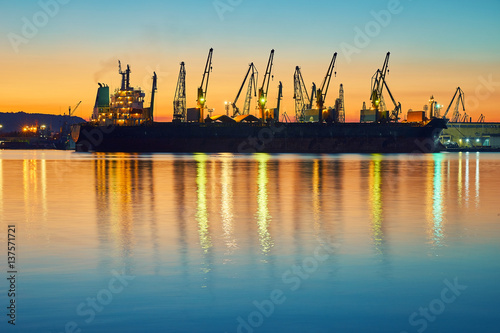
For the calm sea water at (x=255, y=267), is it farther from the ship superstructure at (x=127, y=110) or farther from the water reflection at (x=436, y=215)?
the ship superstructure at (x=127, y=110)

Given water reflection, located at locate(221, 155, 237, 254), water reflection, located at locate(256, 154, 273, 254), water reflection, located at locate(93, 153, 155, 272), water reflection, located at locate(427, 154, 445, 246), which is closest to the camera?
water reflection, located at locate(93, 153, 155, 272)

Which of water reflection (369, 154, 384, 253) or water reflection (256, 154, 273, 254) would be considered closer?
water reflection (256, 154, 273, 254)

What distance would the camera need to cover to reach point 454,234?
17.3m

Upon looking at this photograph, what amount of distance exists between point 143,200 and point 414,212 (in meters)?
11.5

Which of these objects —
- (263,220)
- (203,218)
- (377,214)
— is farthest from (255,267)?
(377,214)

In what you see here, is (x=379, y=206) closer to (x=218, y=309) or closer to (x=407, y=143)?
(x=218, y=309)

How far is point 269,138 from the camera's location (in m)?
152

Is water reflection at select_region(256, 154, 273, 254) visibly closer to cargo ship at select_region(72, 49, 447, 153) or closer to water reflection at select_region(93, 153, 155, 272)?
water reflection at select_region(93, 153, 155, 272)

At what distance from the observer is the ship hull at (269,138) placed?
486 ft

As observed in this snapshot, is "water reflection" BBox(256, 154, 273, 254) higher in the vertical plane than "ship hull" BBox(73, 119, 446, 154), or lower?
lower

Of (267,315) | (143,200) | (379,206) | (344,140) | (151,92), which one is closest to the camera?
(267,315)

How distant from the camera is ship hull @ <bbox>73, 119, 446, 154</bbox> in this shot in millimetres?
148000

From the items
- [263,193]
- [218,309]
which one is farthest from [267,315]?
[263,193]

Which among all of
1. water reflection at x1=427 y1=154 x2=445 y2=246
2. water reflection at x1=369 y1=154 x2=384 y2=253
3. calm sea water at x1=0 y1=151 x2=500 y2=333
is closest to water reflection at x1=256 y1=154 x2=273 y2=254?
calm sea water at x1=0 y1=151 x2=500 y2=333
